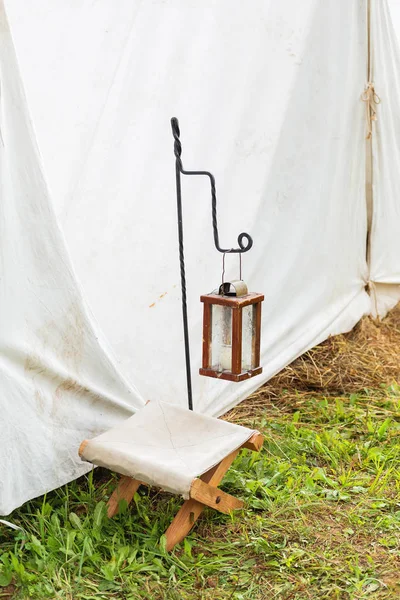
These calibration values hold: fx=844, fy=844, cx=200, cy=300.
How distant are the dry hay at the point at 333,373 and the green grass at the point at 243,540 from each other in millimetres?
596

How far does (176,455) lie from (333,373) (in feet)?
5.04

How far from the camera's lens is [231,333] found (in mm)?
2619

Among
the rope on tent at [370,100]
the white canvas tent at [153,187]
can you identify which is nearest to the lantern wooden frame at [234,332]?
the white canvas tent at [153,187]

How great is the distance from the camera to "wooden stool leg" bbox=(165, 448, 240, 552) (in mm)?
2562

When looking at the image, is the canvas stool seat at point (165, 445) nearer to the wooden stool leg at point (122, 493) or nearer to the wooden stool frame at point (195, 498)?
the wooden stool frame at point (195, 498)

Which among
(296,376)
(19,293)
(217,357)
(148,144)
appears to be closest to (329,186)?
(296,376)

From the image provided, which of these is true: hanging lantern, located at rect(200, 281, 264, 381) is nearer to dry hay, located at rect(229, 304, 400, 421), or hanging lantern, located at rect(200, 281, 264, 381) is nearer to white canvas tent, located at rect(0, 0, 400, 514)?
white canvas tent, located at rect(0, 0, 400, 514)

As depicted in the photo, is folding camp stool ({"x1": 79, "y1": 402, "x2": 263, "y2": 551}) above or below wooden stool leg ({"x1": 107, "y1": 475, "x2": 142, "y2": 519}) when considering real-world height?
above

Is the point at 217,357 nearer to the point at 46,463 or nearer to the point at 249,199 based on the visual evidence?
the point at 46,463

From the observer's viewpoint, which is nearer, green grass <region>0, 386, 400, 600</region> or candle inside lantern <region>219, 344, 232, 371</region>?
green grass <region>0, 386, 400, 600</region>

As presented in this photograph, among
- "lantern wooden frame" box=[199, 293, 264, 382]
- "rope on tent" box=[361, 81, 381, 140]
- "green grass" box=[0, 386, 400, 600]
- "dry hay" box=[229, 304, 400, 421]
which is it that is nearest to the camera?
"green grass" box=[0, 386, 400, 600]

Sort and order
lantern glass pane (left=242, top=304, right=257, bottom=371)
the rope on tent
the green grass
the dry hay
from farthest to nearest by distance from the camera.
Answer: the rope on tent < the dry hay < lantern glass pane (left=242, top=304, right=257, bottom=371) < the green grass

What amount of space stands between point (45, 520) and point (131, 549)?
0.95ft

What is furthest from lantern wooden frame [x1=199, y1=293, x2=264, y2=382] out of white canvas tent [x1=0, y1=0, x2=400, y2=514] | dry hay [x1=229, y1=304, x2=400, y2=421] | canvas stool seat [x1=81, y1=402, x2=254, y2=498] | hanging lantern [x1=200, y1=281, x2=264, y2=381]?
dry hay [x1=229, y1=304, x2=400, y2=421]
